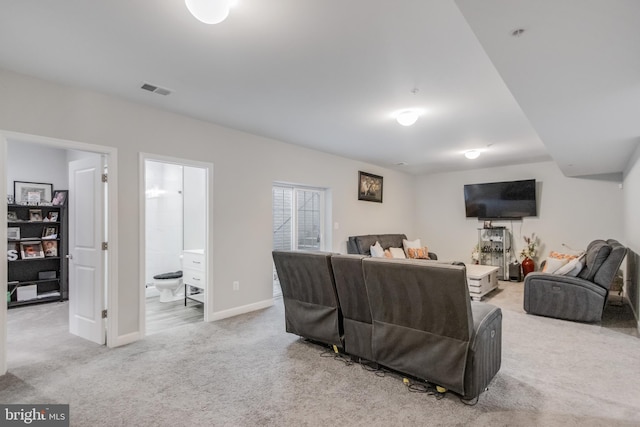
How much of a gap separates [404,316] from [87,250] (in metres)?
3.35

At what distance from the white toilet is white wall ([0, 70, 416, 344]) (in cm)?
121

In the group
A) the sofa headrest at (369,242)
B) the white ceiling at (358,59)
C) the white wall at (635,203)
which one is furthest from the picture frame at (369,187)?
the white wall at (635,203)

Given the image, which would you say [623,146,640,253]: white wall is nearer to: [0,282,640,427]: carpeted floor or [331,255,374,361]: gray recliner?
[0,282,640,427]: carpeted floor

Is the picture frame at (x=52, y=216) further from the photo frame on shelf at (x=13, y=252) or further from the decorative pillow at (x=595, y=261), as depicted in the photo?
the decorative pillow at (x=595, y=261)

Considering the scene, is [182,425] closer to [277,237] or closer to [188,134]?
[188,134]

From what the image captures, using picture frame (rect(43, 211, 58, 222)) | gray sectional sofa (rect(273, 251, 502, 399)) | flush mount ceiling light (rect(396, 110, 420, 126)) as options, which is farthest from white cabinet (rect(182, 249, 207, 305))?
flush mount ceiling light (rect(396, 110, 420, 126))

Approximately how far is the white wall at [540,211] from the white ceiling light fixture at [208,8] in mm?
7346

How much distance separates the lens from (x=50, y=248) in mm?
5328

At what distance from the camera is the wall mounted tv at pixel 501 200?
6.93 m

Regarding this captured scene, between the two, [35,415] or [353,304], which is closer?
[35,415]

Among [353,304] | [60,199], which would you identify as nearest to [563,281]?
[353,304]

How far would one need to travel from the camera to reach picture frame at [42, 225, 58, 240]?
534 centimetres

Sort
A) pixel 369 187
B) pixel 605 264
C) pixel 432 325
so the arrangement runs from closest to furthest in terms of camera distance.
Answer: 1. pixel 432 325
2. pixel 605 264
3. pixel 369 187

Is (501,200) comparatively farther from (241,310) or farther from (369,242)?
(241,310)
